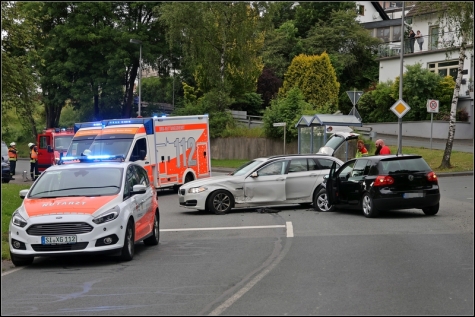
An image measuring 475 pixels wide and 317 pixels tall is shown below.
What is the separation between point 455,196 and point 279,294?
15.6 meters

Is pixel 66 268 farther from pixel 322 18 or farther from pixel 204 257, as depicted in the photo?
pixel 322 18

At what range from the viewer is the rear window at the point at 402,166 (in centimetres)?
1689

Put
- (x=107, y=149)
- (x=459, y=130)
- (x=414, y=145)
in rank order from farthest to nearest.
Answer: (x=459, y=130), (x=414, y=145), (x=107, y=149)

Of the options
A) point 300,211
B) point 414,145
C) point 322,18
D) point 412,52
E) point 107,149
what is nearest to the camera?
point 300,211

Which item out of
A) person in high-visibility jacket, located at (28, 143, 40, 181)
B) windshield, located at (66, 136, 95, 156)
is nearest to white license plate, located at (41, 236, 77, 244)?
windshield, located at (66, 136, 95, 156)

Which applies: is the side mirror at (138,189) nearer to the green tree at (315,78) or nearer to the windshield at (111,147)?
the windshield at (111,147)

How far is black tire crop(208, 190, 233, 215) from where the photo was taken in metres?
19.4

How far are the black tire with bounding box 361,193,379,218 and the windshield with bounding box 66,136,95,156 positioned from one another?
1131cm

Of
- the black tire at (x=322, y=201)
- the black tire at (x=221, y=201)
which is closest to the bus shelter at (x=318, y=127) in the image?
the black tire at (x=322, y=201)

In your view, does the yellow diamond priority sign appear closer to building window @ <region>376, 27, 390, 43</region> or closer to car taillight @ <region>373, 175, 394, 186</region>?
car taillight @ <region>373, 175, 394, 186</region>

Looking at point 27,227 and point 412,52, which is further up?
point 412,52

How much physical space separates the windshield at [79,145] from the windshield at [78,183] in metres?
12.3

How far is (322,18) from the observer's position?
67062 mm

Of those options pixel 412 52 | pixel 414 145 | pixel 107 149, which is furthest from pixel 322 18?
pixel 107 149
